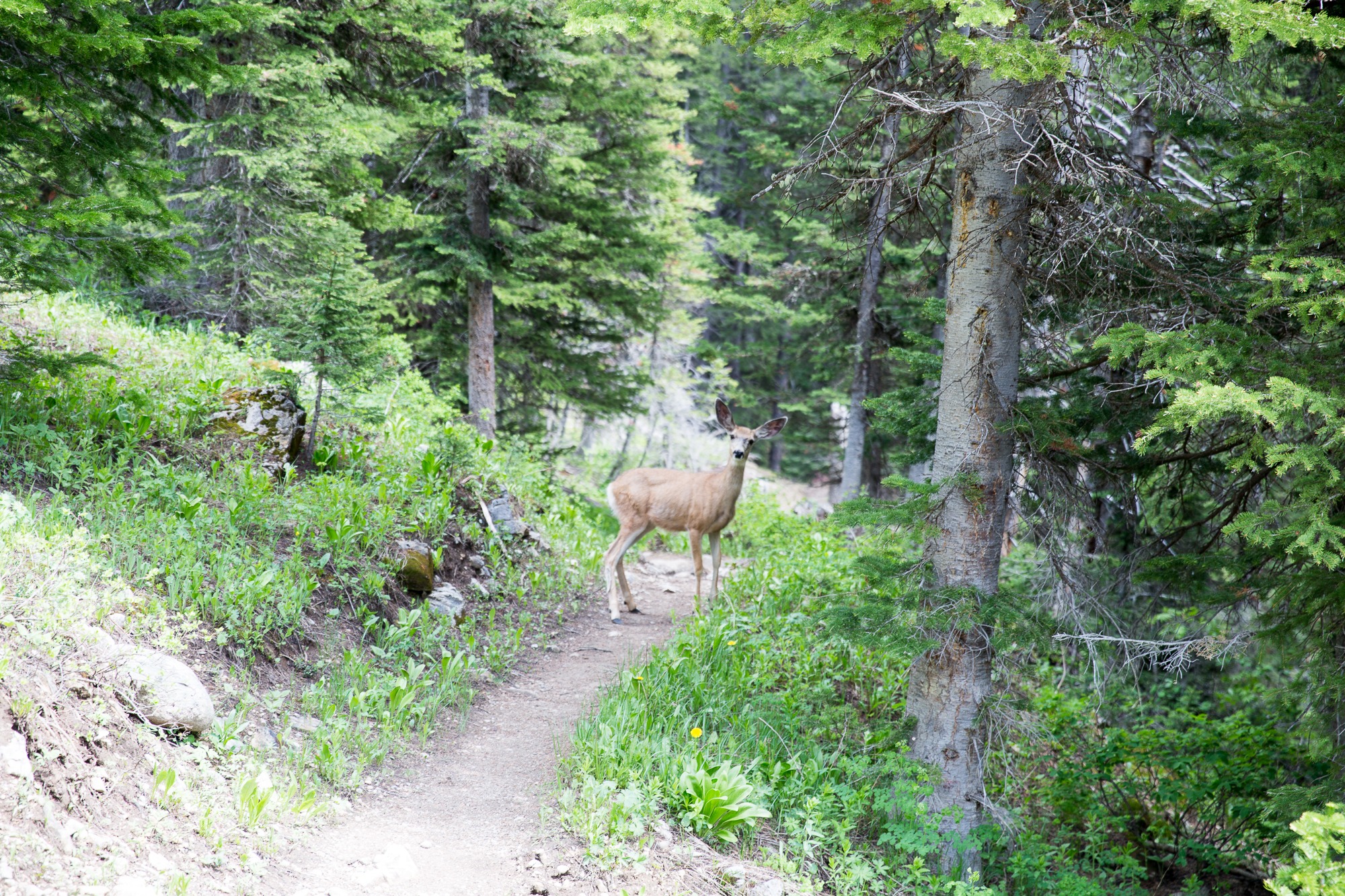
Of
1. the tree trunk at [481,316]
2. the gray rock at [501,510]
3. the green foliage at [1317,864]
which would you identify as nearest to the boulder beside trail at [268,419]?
the gray rock at [501,510]

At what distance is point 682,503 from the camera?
1087 centimetres

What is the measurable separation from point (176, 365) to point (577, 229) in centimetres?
610

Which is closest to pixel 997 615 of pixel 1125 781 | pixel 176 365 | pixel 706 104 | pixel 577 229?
pixel 1125 781

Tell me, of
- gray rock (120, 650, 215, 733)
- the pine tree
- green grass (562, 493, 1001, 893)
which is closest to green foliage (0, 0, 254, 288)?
the pine tree

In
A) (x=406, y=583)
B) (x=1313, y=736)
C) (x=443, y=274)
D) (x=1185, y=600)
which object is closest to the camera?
(x=1313, y=736)

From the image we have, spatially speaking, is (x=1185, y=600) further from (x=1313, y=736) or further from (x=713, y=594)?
(x=713, y=594)

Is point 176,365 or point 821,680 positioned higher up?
point 176,365

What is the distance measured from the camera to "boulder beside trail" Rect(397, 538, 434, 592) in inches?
327

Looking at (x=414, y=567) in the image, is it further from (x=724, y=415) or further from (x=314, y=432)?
(x=724, y=415)

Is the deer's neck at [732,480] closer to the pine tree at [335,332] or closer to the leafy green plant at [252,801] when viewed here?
the pine tree at [335,332]

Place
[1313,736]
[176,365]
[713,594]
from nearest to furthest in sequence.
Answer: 1. [1313,736]
2. [176,365]
3. [713,594]

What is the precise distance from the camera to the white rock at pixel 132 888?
3.61 m

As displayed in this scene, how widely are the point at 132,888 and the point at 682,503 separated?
304 inches

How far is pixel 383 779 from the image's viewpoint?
5723 millimetres
